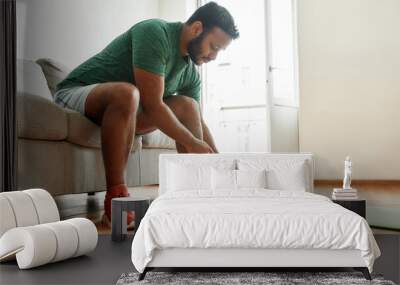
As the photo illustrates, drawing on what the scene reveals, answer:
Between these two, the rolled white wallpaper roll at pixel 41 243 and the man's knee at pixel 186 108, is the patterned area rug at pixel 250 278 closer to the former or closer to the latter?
the rolled white wallpaper roll at pixel 41 243

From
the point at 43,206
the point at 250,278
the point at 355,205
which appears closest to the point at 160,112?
the point at 43,206

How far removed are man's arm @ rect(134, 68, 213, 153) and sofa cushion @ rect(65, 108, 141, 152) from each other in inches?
22.5

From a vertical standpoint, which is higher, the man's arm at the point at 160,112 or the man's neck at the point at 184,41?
the man's neck at the point at 184,41

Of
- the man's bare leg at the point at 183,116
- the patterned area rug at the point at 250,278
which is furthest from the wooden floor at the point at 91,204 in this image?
the patterned area rug at the point at 250,278

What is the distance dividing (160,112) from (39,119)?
1260mm

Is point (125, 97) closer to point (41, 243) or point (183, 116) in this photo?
point (183, 116)

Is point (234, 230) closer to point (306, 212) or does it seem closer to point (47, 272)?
point (306, 212)

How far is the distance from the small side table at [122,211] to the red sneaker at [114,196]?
49 centimetres

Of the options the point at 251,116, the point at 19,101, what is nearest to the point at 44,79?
the point at 19,101

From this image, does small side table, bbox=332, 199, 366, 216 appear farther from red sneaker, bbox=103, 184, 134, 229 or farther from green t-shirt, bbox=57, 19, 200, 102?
red sneaker, bbox=103, 184, 134, 229

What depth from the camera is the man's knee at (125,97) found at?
17.8ft

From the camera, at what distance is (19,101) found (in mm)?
5582

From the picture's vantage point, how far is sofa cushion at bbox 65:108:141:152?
538 centimetres

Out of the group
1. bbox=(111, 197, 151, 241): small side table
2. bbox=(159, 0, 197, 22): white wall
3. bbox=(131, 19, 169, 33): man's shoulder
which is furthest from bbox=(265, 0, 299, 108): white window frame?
bbox=(111, 197, 151, 241): small side table
